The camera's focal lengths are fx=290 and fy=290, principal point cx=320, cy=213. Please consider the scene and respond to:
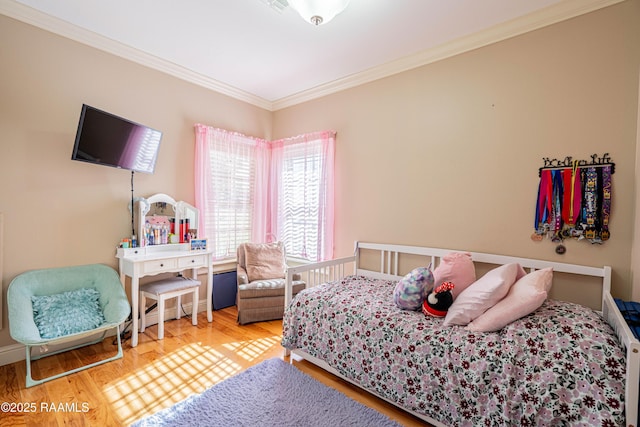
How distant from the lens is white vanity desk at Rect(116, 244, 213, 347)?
8.48 ft

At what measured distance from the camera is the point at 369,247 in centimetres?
309

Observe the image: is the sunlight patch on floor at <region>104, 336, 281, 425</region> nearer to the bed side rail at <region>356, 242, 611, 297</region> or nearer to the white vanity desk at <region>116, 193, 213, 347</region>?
the white vanity desk at <region>116, 193, 213, 347</region>

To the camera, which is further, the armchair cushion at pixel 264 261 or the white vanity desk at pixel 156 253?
the armchair cushion at pixel 264 261

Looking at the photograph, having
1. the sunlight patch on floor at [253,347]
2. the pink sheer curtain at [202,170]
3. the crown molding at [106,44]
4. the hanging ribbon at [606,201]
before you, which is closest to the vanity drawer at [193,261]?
the pink sheer curtain at [202,170]

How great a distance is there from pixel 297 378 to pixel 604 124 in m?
2.76

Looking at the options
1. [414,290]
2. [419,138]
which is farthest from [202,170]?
[414,290]

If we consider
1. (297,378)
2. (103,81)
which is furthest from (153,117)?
(297,378)

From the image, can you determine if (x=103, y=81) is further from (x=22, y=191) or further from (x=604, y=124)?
(x=604, y=124)

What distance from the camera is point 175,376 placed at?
2156 millimetres

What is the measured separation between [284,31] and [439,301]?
241 cm

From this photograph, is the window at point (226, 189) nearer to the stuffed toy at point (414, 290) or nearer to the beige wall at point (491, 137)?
the beige wall at point (491, 137)

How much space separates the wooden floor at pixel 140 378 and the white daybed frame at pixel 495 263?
0.28 metres

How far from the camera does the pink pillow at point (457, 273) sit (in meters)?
2.11

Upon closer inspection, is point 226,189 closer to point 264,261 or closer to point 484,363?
point 264,261
